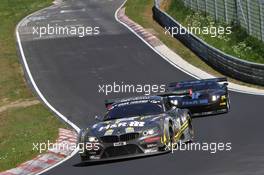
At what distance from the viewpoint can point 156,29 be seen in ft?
146

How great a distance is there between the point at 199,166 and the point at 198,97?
8.02 metres

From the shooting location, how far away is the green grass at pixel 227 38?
35875 millimetres

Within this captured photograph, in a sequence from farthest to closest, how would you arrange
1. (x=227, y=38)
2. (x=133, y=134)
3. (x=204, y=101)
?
(x=227, y=38) < (x=204, y=101) < (x=133, y=134)

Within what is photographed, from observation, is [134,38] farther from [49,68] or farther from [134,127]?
[134,127]

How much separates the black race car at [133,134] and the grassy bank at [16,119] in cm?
367

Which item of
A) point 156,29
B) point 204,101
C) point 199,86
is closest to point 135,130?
point 204,101

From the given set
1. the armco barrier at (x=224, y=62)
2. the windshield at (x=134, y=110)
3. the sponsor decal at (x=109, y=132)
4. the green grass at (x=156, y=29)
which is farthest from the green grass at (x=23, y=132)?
the green grass at (x=156, y=29)

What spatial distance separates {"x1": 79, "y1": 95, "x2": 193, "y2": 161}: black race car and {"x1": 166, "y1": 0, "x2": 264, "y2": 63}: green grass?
62.3ft

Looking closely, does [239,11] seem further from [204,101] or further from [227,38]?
[204,101]

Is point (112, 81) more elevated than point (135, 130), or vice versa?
point (135, 130)

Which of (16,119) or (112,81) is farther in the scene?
(112,81)

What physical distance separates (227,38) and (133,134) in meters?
25.7

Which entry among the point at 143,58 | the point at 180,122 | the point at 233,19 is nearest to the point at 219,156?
the point at 180,122

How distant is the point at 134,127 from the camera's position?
15.4 m
